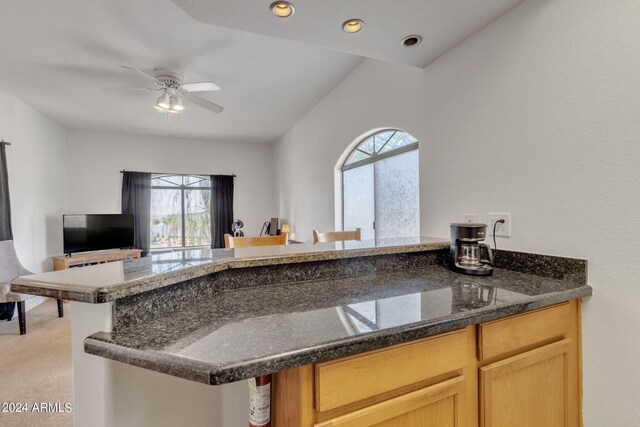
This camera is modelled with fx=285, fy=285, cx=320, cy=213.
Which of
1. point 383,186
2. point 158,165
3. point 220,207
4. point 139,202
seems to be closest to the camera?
point 383,186

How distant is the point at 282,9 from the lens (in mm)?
1347

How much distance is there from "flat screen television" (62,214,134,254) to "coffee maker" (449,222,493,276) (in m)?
5.35

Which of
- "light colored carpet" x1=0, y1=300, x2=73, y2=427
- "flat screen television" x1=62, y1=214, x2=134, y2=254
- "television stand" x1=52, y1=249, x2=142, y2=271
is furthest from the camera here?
"flat screen television" x1=62, y1=214, x2=134, y2=254

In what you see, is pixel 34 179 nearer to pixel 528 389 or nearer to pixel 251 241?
pixel 251 241

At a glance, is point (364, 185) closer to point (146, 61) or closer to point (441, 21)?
point (441, 21)

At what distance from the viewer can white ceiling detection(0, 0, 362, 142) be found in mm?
2096

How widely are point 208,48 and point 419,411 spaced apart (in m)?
2.93

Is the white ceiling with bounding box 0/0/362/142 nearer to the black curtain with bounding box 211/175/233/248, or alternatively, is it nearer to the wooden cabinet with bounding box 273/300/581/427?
the black curtain with bounding box 211/175/233/248

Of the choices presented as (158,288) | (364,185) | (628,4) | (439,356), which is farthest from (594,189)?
(364,185)

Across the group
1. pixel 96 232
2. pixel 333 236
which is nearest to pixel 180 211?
pixel 96 232

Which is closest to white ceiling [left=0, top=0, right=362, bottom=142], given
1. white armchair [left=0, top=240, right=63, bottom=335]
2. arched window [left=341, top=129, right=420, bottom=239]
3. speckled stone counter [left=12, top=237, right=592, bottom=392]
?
arched window [left=341, top=129, right=420, bottom=239]

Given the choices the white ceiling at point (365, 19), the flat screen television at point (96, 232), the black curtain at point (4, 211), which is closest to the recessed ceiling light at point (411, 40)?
the white ceiling at point (365, 19)

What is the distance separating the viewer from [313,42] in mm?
1621

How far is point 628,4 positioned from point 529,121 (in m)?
0.47
